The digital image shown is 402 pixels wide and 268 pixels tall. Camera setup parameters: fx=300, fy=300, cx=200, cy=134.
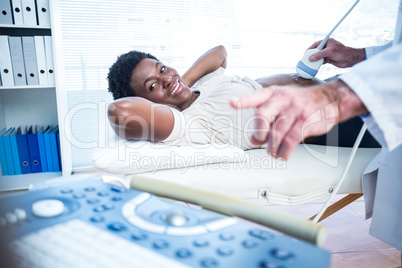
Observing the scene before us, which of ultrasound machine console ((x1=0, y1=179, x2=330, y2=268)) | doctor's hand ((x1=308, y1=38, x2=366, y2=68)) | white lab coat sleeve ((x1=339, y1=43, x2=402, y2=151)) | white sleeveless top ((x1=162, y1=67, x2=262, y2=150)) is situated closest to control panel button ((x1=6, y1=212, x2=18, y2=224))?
ultrasound machine console ((x1=0, y1=179, x2=330, y2=268))

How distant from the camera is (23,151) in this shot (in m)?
1.86

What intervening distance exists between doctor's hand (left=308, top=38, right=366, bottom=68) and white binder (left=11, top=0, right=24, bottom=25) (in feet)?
5.33

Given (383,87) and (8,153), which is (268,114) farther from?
(8,153)

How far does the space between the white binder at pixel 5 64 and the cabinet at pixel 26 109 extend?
199mm

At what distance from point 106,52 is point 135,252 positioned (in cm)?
214

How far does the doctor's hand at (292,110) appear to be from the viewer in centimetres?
39

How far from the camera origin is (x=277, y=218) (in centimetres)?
40

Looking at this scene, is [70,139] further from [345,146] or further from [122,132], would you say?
[345,146]

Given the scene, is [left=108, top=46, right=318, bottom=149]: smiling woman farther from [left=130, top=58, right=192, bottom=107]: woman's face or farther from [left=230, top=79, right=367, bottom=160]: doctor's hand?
[left=230, top=79, right=367, bottom=160]: doctor's hand

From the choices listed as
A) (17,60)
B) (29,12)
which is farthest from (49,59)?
(29,12)

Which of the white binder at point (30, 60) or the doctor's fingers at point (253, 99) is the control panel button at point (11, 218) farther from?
the white binder at point (30, 60)

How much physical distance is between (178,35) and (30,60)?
107 centimetres

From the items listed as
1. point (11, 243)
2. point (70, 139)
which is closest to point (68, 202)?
point (11, 243)

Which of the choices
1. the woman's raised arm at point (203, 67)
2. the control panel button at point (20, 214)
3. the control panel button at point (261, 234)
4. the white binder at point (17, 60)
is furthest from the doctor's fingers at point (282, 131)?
the white binder at point (17, 60)
